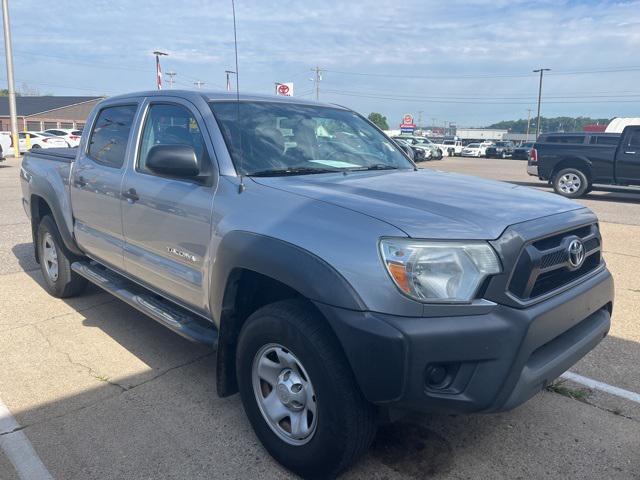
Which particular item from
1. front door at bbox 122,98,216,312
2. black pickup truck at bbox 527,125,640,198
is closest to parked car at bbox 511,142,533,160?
black pickup truck at bbox 527,125,640,198

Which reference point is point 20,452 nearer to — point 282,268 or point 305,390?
point 305,390

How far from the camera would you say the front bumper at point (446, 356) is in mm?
2180

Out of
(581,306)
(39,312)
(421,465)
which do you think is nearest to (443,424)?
(421,465)

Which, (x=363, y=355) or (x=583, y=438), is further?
(x=583, y=438)

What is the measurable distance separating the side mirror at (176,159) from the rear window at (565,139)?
14.1 meters

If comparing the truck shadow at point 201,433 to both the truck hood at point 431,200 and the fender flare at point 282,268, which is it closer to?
the fender flare at point 282,268

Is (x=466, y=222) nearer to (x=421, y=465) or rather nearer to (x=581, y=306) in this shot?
(x=581, y=306)

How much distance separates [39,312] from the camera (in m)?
5.02

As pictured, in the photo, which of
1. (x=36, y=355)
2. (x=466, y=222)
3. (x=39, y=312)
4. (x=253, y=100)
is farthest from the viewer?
(x=39, y=312)

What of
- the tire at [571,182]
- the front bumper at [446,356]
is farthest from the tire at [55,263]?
the tire at [571,182]

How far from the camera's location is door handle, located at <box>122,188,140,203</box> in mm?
3732

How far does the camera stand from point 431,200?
2691 millimetres

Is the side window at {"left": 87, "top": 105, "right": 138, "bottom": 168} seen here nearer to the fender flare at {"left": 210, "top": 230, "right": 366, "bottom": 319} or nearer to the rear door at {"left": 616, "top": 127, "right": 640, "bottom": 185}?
the fender flare at {"left": 210, "top": 230, "right": 366, "bottom": 319}

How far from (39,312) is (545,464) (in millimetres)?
4378
